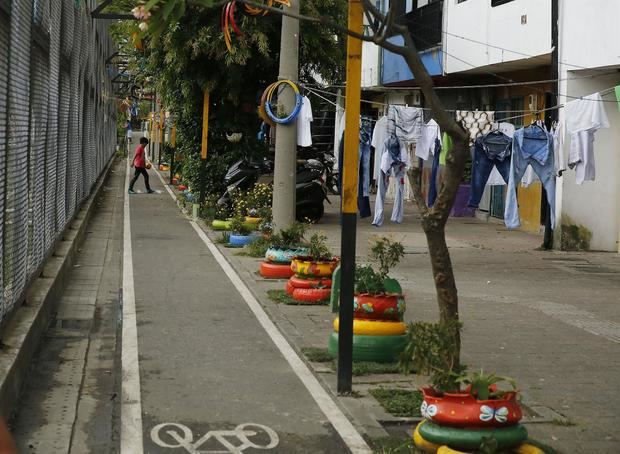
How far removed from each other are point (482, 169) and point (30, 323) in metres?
9.16

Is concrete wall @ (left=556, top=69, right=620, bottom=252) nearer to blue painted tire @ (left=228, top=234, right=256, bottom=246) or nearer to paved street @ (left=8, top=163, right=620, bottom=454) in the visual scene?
paved street @ (left=8, top=163, right=620, bottom=454)

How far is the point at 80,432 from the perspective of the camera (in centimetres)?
659

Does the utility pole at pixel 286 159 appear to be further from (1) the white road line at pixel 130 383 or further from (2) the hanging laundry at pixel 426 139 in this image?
(1) the white road line at pixel 130 383

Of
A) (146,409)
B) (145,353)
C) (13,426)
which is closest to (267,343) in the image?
(145,353)

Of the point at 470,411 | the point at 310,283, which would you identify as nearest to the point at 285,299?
the point at 310,283

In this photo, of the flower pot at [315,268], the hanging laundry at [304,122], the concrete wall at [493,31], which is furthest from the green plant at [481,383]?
the concrete wall at [493,31]

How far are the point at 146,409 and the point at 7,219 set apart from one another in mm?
2264

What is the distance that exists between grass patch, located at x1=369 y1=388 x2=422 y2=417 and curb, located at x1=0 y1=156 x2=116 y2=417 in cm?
252

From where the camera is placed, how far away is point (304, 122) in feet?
59.4

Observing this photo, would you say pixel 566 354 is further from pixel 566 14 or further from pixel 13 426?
pixel 566 14

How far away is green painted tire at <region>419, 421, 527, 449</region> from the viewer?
552 centimetres

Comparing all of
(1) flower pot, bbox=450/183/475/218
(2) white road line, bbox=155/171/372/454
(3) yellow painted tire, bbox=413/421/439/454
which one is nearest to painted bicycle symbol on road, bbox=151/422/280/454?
(2) white road line, bbox=155/171/372/454

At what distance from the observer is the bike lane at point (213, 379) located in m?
6.43

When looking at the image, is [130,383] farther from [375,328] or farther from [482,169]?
[482,169]
